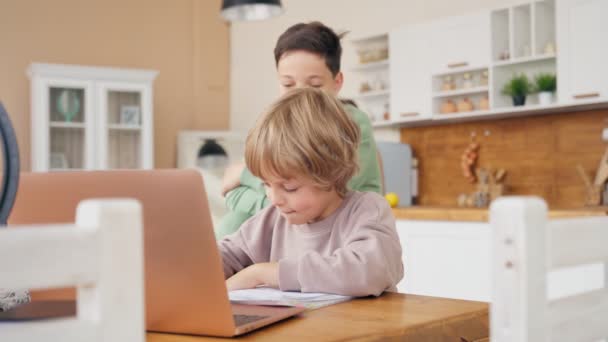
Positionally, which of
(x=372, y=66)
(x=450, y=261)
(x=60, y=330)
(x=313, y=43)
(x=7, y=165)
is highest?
(x=372, y=66)

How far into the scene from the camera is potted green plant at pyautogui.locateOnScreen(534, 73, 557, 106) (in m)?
3.97

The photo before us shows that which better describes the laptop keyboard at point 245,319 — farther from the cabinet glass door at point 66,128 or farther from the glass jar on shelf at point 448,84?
the cabinet glass door at point 66,128

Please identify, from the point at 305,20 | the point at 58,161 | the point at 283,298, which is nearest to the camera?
the point at 283,298

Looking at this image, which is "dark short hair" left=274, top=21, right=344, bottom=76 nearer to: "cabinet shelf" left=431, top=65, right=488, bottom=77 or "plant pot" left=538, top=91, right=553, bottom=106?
"plant pot" left=538, top=91, right=553, bottom=106

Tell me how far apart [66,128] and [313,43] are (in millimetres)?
4438

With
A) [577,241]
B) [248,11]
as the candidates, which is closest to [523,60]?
[248,11]

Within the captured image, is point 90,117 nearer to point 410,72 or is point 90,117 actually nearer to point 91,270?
point 410,72

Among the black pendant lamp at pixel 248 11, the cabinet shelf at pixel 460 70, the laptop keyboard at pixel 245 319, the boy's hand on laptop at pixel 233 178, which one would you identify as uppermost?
the black pendant lamp at pixel 248 11

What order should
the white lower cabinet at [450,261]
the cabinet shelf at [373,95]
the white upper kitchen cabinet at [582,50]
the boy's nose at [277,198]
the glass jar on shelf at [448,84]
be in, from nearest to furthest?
the boy's nose at [277,198]
the white lower cabinet at [450,261]
the white upper kitchen cabinet at [582,50]
the glass jar on shelf at [448,84]
the cabinet shelf at [373,95]

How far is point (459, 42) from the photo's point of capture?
14.3ft

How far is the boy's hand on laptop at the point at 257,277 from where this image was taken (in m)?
1.21

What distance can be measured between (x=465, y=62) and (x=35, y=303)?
3.85 m

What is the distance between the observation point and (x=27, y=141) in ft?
19.1

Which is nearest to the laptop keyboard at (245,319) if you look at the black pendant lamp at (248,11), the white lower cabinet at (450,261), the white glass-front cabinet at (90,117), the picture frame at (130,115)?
the white lower cabinet at (450,261)
